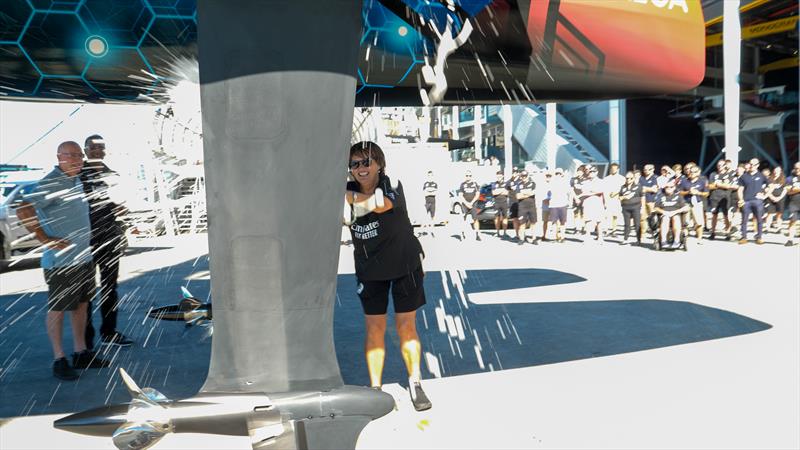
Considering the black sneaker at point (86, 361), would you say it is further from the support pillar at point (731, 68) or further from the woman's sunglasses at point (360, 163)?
the support pillar at point (731, 68)

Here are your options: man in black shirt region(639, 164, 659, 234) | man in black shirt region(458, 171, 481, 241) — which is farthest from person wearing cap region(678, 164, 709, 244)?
man in black shirt region(458, 171, 481, 241)

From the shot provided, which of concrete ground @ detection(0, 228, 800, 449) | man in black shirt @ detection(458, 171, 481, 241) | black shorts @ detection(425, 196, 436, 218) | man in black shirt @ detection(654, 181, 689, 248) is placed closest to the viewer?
concrete ground @ detection(0, 228, 800, 449)

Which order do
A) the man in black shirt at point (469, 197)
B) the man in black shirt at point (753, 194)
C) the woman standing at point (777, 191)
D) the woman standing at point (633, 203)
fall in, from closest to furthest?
the man in black shirt at point (753, 194) → the woman standing at point (633, 203) → the woman standing at point (777, 191) → the man in black shirt at point (469, 197)

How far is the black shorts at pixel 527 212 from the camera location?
1349cm

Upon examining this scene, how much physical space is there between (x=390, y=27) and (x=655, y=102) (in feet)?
92.7

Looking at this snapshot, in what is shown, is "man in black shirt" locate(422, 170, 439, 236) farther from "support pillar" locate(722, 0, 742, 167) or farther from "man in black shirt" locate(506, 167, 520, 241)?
"support pillar" locate(722, 0, 742, 167)

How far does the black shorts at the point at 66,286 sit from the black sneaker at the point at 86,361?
0.36m

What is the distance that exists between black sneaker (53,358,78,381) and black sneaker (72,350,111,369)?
0.78 feet

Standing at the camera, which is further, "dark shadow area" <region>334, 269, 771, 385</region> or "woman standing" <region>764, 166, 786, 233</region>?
"woman standing" <region>764, 166, 786, 233</region>

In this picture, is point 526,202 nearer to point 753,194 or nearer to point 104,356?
point 753,194

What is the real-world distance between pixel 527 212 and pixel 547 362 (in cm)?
932

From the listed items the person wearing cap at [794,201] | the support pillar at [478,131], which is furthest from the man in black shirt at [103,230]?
the support pillar at [478,131]

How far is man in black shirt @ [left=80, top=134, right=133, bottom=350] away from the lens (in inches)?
188

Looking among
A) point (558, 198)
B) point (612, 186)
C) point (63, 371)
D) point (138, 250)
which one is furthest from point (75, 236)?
point (612, 186)
